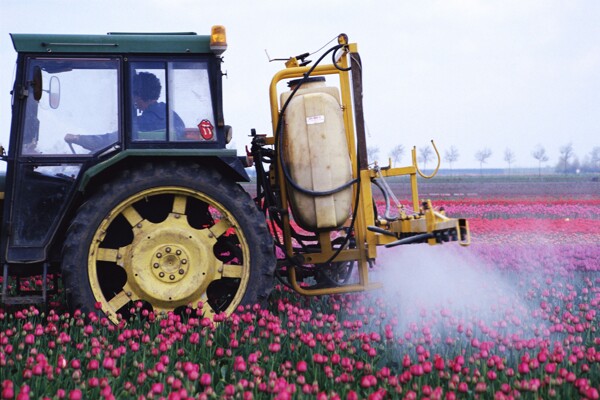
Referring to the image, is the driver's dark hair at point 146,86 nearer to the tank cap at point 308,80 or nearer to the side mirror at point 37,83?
the side mirror at point 37,83

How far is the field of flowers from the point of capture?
352 cm

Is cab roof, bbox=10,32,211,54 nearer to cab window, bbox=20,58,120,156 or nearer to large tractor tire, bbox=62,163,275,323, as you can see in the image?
cab window, bbox=20,58,120,156

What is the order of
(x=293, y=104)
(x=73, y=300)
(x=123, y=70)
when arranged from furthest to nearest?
1. (x=293, y=104)
2. (x=123, y=70)
3. (x=73, y=300)

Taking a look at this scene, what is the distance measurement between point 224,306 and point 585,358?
259 centimetres

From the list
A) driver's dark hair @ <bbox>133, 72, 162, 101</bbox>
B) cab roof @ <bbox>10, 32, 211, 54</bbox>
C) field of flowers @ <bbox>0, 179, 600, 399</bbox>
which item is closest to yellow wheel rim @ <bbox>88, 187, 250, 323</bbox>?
field of flowers @ <bbox>0, 179, 600, 399</bbox>

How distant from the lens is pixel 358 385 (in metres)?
3.84

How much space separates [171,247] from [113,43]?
5.39 feet

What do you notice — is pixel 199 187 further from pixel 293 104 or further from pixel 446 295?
pixel 446 295

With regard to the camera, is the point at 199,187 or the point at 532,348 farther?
the point at 199,187

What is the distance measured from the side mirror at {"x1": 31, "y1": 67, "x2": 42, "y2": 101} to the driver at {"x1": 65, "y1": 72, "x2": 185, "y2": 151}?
38 centimetres

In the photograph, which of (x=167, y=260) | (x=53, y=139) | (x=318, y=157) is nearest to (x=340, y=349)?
(x=167, y=260)

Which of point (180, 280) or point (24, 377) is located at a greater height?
point (180, 280)

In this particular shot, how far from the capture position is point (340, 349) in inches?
174

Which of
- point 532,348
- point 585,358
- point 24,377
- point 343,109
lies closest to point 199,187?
point 343,109
